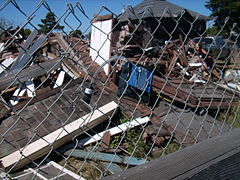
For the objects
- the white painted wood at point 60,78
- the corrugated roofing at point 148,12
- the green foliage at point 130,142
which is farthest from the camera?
the white painted wood at point 60,78

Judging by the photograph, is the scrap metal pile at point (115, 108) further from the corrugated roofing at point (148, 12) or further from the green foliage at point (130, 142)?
the corrugated roofing at point (148, 12)

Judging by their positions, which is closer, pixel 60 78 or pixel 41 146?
pixel 41 146

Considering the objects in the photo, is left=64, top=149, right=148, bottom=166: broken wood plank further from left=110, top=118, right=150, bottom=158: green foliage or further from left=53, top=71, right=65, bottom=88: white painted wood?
left=53, top=71, right=65, bottom=88: white painted wood

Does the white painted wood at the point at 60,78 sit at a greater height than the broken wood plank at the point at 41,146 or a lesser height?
greater

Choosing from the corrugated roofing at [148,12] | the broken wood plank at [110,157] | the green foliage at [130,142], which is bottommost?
the broken wood plank at [110,157]

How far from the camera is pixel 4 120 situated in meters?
3.02

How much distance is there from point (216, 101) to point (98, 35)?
2293mm

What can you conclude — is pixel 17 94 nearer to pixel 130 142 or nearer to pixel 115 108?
pixel 130 142

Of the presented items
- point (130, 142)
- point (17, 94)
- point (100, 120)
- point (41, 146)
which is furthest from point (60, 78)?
point (130, 142)

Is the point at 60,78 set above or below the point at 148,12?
below

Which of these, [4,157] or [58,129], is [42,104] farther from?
[4,157]

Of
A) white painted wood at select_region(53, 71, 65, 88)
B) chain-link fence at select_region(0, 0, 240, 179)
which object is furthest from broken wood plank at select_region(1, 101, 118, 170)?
white painted wood at select_region(53, 71, 65, 88)

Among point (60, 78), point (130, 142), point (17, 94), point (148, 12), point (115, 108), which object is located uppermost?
point (148, 12)

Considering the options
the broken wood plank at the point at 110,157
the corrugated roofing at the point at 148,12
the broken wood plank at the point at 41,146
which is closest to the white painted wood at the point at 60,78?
the broken wood plank at the point at 41,146
